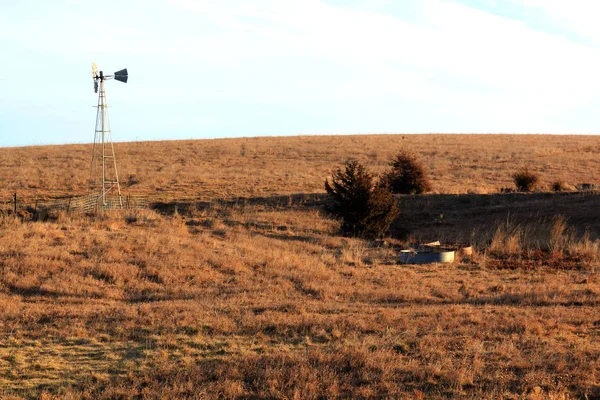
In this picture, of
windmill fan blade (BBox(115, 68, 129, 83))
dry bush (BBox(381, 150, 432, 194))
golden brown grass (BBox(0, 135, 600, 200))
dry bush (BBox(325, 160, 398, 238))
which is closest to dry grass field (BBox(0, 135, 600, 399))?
dry bush (BBox(325, 160, 398, 238))

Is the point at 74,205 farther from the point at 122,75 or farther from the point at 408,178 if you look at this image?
the point at 408,178

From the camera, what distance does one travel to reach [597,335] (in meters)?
9.39

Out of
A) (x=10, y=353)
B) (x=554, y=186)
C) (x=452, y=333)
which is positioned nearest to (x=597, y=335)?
(x=452, y=333)

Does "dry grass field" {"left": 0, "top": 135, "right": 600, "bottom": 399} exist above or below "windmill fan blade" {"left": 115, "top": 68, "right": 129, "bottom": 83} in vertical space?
below

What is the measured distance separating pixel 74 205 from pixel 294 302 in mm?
18311

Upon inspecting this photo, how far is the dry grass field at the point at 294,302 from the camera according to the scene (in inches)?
286

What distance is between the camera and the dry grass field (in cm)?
726

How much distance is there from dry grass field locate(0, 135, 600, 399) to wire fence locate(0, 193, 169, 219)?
1.81 metres

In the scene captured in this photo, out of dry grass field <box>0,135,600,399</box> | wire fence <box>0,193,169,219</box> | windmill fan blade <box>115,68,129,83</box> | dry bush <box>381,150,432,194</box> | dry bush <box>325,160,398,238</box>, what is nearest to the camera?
dry grass field <box>0,135,600,399</box>

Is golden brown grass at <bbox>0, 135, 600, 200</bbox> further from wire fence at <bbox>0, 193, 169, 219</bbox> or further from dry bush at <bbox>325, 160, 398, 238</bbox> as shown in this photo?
dry bush at <bbox>325, 160, 398, 238</bbox>

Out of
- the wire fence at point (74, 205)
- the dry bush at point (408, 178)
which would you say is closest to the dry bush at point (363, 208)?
the dry bush at point (408, 178)

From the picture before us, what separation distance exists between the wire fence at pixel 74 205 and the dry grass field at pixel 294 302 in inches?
71.1

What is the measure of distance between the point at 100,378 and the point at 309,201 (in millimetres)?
23701

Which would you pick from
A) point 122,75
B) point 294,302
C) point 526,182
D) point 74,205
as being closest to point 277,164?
point 526,182
